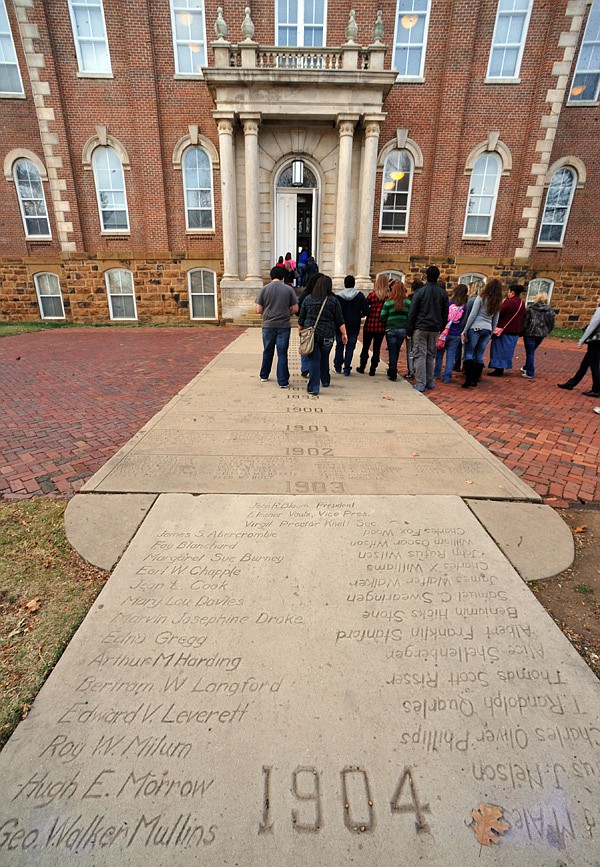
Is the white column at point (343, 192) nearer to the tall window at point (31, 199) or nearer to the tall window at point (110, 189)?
the tall window at point (110, 189)

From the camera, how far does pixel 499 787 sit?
163 cm

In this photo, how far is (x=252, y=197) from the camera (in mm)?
13789

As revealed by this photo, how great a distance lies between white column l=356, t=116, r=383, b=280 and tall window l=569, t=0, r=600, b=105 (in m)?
7.93

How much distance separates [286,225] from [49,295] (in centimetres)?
962

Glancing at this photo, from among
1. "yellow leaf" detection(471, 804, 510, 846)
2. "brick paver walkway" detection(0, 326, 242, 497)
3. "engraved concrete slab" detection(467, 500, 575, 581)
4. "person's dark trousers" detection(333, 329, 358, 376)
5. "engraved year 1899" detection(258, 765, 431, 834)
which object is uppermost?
"person's dark trousers" detection(333, 329, 358, 376)

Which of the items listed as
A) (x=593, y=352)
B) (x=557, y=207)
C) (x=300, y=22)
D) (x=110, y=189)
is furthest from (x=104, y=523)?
(x=557, y=207)

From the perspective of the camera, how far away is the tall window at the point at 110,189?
15.1m

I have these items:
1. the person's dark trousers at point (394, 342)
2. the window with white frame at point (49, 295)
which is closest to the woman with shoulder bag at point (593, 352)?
the person's dark trousers at point (394, 342)

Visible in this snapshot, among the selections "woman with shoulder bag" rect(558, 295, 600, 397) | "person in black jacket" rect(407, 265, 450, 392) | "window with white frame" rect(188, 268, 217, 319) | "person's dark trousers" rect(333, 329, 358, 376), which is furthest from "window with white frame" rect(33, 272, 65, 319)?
"woman with shoulder bag" rect(558, 295, 600, 397)

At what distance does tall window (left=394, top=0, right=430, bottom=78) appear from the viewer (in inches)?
553

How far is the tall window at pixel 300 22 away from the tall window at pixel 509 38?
228 inches

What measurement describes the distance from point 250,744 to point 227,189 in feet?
50.1

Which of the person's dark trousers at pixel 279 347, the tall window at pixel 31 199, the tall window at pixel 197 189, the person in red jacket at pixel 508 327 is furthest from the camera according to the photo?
the tall window at pixel 31 199

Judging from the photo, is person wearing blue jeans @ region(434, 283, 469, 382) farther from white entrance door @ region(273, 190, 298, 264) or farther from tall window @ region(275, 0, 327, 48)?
tall window @ region(275, 0, 327, 48)
